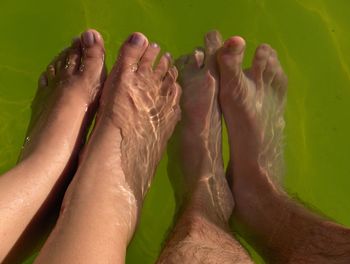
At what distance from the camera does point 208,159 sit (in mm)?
1893

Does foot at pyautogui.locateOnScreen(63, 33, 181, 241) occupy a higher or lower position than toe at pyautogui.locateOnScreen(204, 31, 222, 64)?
lower

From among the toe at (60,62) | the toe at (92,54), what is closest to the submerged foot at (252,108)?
the toe at (92,54)

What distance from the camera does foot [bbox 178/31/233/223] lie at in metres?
1.83

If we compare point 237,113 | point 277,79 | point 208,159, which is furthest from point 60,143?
point 277,79

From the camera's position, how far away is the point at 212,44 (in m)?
2.01

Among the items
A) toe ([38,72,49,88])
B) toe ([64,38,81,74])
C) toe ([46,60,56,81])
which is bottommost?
toe ([38,72,49,88])

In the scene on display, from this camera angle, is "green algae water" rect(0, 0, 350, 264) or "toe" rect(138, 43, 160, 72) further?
"green algae water" rect(0, 0, 350, 264)

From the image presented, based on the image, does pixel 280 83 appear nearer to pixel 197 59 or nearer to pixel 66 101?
pixel 197 59

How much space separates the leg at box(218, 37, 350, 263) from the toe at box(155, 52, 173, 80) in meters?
0.21

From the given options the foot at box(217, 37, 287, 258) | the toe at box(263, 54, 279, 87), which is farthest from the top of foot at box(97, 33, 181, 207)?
the toe at box(263, 54, 279, 87)

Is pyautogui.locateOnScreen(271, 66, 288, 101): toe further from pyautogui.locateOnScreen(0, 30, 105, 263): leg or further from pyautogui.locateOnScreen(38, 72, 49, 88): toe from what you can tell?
pyautogui.locateOnScreen(38, 72, 49, 88): toe

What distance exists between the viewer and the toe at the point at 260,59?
6.45ft

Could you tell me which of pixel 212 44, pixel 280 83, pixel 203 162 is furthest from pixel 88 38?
pixel 280 83

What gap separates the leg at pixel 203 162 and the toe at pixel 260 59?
0.16 meters
